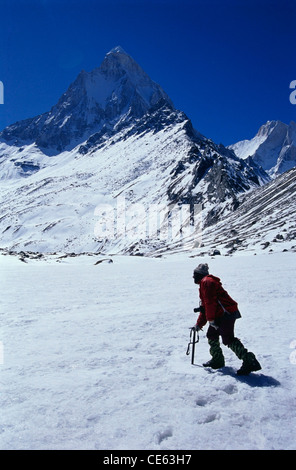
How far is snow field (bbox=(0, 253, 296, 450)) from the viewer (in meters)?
4.22

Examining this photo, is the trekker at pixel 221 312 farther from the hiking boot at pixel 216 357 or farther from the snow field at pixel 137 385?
the snow field at pixel 137 385

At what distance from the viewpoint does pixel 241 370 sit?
5.93 meters

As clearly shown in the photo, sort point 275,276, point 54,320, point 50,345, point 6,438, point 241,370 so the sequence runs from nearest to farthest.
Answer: point 6,438 → point 241,370 → point 50,345 → point 54,320 → point 275,276

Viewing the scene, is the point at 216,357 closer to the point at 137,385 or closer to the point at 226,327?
the point at 226,327

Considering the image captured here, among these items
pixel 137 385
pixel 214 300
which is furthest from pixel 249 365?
pixel 137 385

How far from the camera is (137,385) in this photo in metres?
5.54

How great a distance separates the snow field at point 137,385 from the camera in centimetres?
422

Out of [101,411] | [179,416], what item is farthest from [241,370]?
[101,411]

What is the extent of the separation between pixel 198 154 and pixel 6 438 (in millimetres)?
163746

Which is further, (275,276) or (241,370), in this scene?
(275,276)

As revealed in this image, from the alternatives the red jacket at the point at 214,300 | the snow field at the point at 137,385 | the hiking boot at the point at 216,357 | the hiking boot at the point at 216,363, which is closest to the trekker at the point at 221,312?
the red jacket at the point at 214,300
